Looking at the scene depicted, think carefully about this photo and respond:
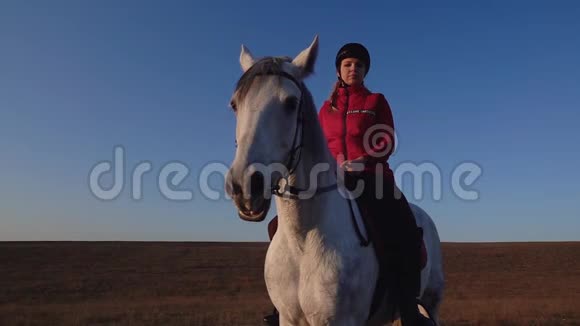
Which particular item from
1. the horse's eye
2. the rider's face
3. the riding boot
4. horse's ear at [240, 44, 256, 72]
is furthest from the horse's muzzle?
the rider's face

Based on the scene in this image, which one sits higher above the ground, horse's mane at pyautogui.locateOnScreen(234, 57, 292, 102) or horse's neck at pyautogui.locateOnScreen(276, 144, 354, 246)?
horse's mane at pyautogui.locateOnScreen(234, 57, 292, 102)

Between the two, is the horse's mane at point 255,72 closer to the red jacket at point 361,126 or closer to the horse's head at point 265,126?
the horse's head at point 265,126

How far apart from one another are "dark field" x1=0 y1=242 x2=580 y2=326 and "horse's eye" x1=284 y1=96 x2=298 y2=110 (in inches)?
510

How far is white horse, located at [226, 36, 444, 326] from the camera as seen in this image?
9.32 ft

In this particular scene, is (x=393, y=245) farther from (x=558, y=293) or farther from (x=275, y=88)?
(x=558, y=293)

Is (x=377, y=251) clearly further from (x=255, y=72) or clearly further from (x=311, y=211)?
(x=255, y=72)

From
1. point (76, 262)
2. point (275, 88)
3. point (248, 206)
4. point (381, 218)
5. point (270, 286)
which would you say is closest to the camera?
point (248, 206)

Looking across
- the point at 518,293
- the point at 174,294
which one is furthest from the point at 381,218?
the point at 518,293

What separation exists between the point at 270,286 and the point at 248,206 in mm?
1454

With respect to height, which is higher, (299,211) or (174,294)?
(299,211)

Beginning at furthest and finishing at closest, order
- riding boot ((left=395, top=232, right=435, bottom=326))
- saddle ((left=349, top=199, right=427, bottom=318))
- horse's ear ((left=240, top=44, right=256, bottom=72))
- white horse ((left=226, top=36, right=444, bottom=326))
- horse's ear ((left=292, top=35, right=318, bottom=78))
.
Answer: riding boot ((left=395, top=232, right=435, bottom=326))
saddle ((left=349, top=199, right=427, bottom=318))
horse's ear ((left=240, top=44, right=256, bottom=72))
horse's ear ((left=292, top=35, right=318, bottom=78))
white horse ((left=226, top=36, right=444, bottom=326))

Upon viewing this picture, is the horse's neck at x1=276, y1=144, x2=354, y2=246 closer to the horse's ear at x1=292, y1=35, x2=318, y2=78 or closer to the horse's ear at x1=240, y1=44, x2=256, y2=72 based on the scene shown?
the horse's ear at x1=292, y1=35, x2=318, y2=78

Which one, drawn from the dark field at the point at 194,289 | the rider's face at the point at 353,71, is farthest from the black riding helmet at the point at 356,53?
the dark field at the point at 194,289

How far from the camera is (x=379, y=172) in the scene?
441 cm
